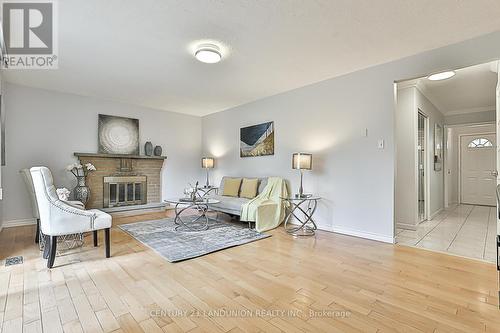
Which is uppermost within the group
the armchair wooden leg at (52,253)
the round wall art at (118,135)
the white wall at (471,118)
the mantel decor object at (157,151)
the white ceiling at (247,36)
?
the white ceiling at (247,36)

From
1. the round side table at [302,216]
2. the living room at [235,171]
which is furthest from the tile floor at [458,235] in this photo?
the round side table at [302,216]

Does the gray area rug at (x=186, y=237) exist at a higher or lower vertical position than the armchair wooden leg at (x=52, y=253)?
lower

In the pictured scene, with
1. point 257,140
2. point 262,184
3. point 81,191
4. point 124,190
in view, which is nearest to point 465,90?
point 257,140

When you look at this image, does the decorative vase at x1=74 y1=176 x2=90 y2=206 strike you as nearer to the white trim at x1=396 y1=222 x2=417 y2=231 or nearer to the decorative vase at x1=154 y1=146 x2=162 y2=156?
the decorative vase at x1=154 y1=146 x2=162 y2=156

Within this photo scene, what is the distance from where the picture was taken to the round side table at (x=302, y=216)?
12.2ft

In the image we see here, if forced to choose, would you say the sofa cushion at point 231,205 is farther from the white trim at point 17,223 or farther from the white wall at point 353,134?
the white trim at point 17,223

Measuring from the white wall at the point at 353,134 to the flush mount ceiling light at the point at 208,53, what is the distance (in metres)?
1.86

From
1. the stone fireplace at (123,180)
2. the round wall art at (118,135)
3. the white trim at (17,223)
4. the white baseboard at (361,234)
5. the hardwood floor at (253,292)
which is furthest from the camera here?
the round wall art at (118,135)

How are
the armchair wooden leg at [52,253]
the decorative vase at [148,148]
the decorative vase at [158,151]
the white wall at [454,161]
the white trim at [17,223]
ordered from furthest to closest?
the white wall at [454,161], the decorative vase at [158,151], the decorative vase at [148,148], the white trim at [17,223], the armchair wooden leg at [52,253]

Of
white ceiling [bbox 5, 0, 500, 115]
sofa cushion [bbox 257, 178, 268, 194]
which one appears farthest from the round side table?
white ceiling [bbox 5, 0, 500, 115]

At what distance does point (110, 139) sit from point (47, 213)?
3.01 m

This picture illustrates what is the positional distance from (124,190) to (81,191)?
3.00 feet

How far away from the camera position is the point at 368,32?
8.23 feet

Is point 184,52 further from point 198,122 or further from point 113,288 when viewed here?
point 198,122
